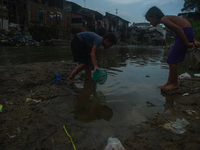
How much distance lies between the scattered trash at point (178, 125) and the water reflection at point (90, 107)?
1.94ft

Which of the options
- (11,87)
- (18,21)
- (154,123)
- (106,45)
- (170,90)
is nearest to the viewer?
(154,123)

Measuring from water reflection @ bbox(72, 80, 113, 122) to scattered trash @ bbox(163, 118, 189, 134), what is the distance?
59 centimetres

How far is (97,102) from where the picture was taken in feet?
6.57

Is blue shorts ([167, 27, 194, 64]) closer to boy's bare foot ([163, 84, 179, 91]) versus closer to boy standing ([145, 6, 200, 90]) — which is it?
boy standing ([145, 6, 200, 90])

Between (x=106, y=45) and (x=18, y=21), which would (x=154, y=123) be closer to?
(x=106, y=45)

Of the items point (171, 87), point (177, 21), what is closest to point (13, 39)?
point (177, 21)

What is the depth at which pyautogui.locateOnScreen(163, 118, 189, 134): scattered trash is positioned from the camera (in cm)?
134

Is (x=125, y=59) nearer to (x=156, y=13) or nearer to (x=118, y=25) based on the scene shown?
(x=156, y=13)

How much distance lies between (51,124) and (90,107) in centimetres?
56

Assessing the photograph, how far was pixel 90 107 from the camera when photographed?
183 cm

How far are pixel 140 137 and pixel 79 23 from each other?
26591 millimetres

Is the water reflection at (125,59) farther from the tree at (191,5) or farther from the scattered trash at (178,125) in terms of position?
the tree at (191,5)

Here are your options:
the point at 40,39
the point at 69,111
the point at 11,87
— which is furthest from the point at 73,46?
the point at 40,39

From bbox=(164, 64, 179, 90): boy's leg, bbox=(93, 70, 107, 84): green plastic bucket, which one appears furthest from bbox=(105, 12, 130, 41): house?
bbox=(93, 70, 107, 84): green plastic bucket
